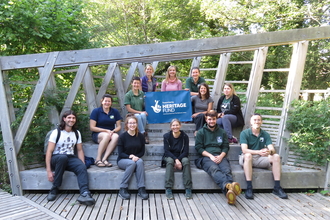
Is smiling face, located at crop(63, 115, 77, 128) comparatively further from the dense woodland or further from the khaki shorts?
the khaki shorts

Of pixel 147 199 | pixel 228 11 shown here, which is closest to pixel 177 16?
pixel 228 11

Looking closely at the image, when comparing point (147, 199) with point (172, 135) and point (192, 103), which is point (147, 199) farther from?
point (192, 103)

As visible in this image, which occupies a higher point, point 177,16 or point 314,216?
point 177,16

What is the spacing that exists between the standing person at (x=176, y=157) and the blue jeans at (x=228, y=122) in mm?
1111

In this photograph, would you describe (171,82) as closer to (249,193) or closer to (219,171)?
(219,171)

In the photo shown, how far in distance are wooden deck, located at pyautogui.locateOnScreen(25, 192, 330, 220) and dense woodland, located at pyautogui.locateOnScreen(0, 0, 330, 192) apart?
154cm

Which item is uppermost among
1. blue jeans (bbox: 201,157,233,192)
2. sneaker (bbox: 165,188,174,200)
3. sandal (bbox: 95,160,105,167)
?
blue jeans (bbox: 201,157,233,192)

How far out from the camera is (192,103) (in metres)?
5.93

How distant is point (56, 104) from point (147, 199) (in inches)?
100.0

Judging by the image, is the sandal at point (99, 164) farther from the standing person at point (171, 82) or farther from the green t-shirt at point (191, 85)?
the green t-shirt at point (191, 85)

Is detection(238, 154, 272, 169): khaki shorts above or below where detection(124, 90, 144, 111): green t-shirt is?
below

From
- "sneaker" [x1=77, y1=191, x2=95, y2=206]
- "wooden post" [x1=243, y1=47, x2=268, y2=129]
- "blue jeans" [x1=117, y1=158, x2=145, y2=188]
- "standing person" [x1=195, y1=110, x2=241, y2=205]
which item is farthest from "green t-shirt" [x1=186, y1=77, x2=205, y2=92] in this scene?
"sneaker" [x1=77, y1=191, x2=95, y2=206]

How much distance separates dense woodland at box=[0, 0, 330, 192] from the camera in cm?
574

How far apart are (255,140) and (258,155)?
0.27 m
